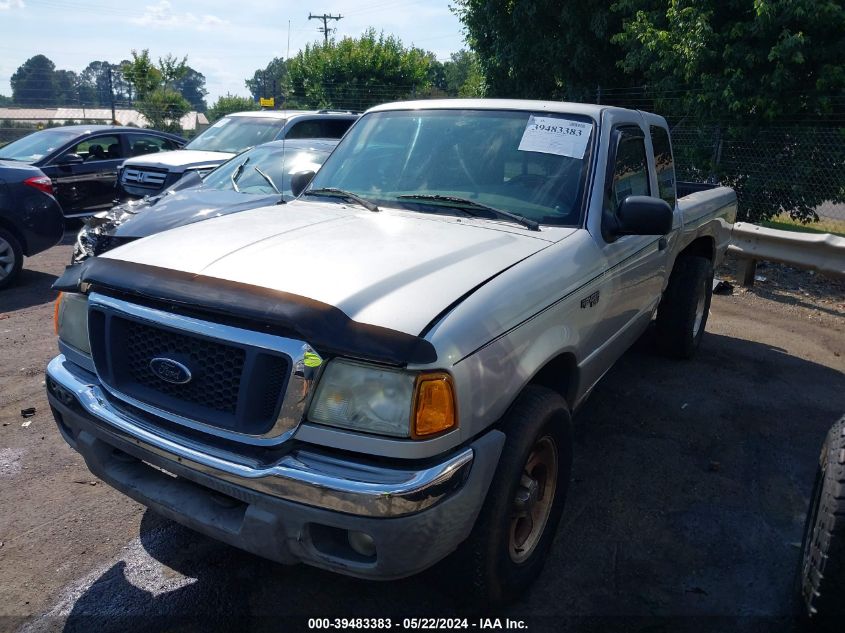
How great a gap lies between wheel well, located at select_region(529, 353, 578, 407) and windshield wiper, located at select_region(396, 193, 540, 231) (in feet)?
2.07

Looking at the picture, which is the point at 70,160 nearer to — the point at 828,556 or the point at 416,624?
the point at 416,624

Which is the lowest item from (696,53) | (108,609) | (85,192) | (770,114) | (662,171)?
(108,609)

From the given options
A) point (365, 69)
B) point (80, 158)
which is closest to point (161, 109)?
point (365, 69)

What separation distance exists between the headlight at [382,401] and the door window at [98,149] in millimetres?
10314

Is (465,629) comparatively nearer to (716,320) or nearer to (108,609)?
(108,609)

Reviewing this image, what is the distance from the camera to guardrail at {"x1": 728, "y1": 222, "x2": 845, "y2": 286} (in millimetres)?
7277

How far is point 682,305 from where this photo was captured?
17.3 ft

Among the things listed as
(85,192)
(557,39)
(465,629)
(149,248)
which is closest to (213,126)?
(85,192)

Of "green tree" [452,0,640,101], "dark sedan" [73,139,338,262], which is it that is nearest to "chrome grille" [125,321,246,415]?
"dark sedan" [73,139,338,262]

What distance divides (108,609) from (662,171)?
4.05 m

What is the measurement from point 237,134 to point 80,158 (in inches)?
99.5

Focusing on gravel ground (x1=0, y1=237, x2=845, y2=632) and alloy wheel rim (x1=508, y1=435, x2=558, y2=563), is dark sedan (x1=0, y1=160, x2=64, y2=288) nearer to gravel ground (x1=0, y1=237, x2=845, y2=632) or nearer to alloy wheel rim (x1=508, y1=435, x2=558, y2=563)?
gravel ground (x1=0, y1=237, x2=845, y2=632)

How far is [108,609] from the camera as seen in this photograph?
2.67 metres

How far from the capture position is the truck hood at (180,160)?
9.50m
